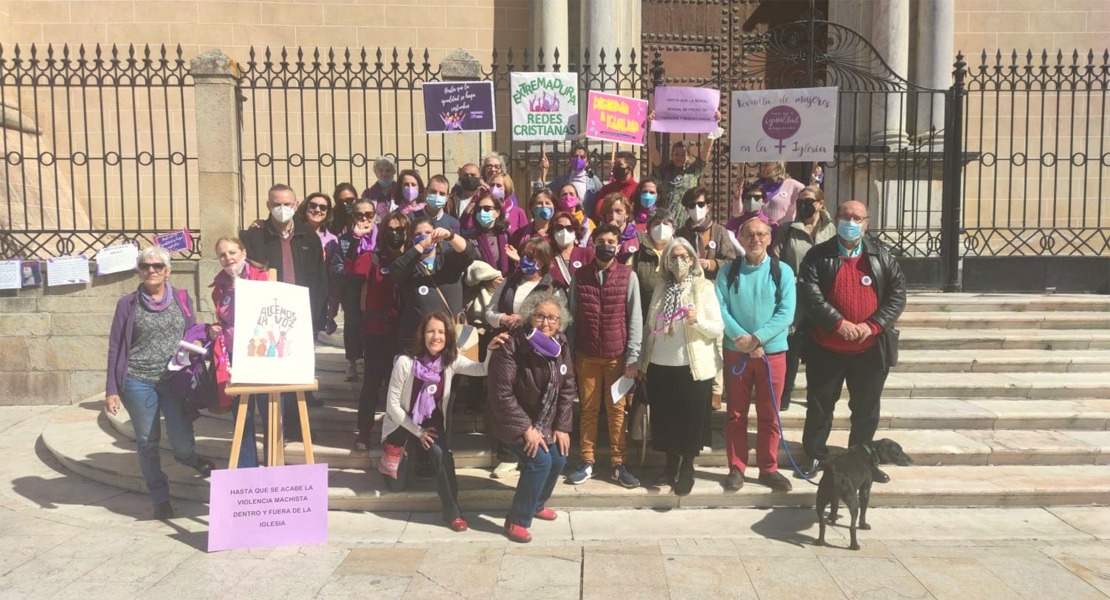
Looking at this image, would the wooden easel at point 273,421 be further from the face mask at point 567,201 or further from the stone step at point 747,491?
the face mask at point 567,201

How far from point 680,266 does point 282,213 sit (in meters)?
2.97

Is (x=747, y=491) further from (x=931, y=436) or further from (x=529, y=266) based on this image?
(x=529, y=266)

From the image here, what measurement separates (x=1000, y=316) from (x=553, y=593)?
678cm

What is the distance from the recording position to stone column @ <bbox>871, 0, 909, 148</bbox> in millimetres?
11781

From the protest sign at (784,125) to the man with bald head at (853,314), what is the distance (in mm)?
2989

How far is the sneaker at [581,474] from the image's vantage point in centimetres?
560

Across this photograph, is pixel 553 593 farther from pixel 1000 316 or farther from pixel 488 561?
pixel 1000 316

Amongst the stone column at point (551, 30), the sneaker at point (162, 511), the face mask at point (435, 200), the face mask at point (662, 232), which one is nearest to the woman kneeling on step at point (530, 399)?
the face mask at point (662, 232)

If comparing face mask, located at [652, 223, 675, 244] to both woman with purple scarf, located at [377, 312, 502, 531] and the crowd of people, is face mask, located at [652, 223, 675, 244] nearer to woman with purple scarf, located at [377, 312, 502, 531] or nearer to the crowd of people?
the crowd of people

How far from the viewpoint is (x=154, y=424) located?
5.33 metres

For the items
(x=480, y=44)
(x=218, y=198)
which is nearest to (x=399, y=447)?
(x=218, y=198)

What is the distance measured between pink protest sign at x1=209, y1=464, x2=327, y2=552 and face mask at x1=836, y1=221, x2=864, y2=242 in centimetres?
374

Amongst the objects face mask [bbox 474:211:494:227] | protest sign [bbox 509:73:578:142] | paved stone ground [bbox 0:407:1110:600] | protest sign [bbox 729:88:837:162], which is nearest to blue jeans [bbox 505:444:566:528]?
paved stone ground [bbox 0:407:1110:600]

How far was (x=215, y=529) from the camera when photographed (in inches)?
187
